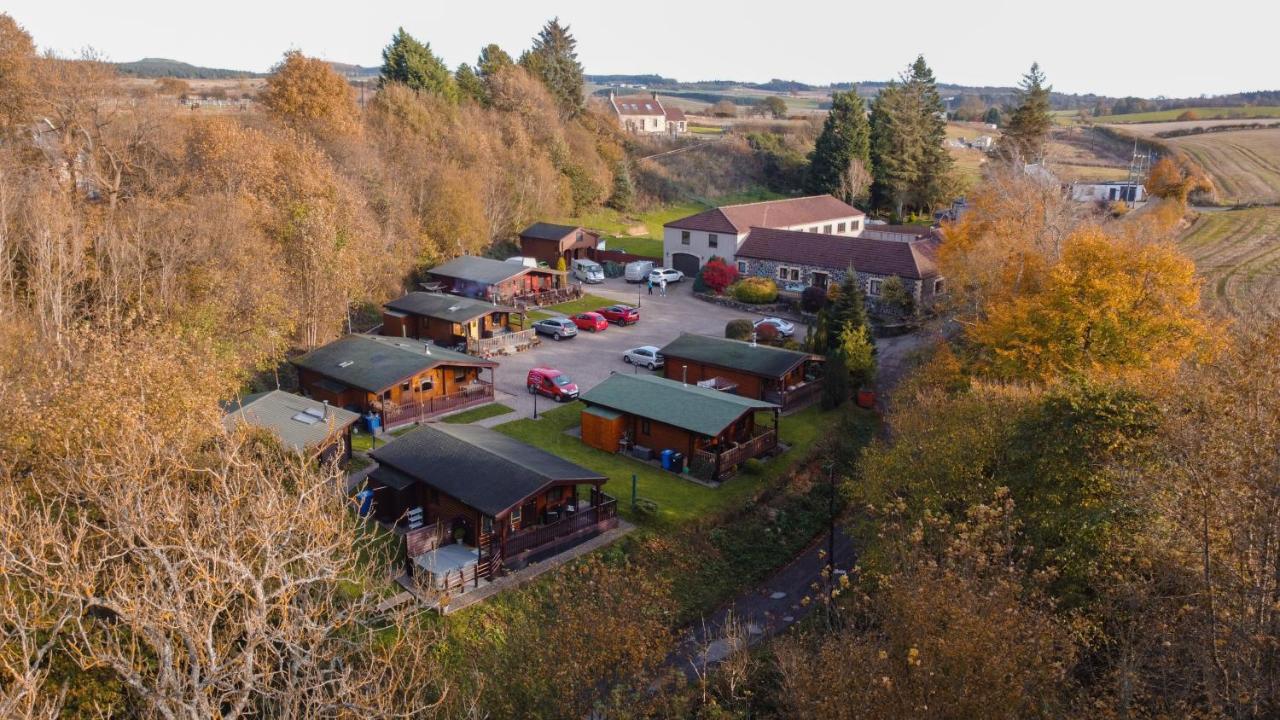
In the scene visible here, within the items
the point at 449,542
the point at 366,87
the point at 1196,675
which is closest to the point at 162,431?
the point at 449,542

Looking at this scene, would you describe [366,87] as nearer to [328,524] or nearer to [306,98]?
[306,98]

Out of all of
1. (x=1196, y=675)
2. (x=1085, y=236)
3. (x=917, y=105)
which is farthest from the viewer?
(x=917, y=105)

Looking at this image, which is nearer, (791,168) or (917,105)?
(917,105)

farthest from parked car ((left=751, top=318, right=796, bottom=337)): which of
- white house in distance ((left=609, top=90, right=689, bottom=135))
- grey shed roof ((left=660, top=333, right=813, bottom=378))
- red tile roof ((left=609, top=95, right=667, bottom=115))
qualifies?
red tile roof ((left=609, top=95, right=667, bottom=115))

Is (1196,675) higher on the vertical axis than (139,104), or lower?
lower

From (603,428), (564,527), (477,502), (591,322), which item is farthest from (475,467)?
(591,322)

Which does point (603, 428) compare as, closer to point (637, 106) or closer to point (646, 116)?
point (646, 116)

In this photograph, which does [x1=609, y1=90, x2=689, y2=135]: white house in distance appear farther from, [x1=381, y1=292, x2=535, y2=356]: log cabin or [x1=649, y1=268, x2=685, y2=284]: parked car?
[x1=381, y1=292, x2=535, y2=356]: log cabin
